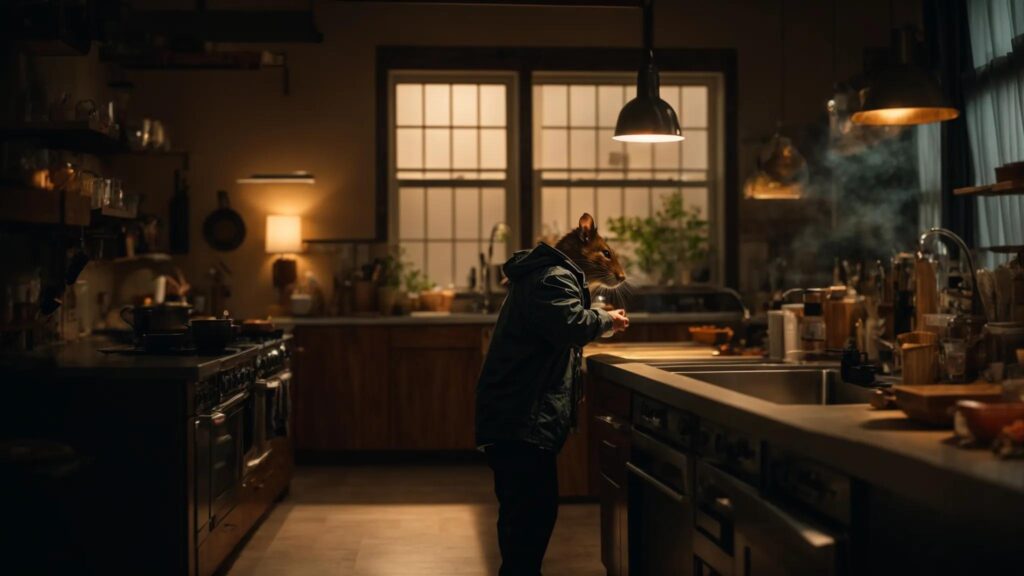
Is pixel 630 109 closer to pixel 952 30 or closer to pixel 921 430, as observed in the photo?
pixel 921 430

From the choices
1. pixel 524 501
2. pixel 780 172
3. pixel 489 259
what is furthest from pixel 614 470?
pixel 489 259

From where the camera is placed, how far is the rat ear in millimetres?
3793

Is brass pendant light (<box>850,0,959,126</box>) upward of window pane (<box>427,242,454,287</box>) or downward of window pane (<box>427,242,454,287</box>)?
upward

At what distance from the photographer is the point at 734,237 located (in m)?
7.75

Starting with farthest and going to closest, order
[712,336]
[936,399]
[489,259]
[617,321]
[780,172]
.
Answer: [489,259] → [780,172] → [712,336] → [617,321] → [936,399]

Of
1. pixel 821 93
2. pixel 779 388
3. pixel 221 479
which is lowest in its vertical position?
pixel 221 479

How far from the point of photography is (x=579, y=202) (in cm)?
780

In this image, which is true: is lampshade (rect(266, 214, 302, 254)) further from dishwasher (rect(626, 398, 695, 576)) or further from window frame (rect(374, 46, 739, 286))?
dishwasher (rect(626, 398, 695, 576))

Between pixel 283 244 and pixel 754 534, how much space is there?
18.0ft

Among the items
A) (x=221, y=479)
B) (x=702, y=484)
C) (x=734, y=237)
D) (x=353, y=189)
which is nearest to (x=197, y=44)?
(x=353, y=189)

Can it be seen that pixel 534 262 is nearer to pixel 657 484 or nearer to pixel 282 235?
pixel 657 484

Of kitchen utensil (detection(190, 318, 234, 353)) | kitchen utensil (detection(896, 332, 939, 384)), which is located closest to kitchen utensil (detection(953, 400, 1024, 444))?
kitchen utensil (detection(896, 332, 939, 384))

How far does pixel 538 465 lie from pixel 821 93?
5.22 meters

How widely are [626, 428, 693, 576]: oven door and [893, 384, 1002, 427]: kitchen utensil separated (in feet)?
2.70
